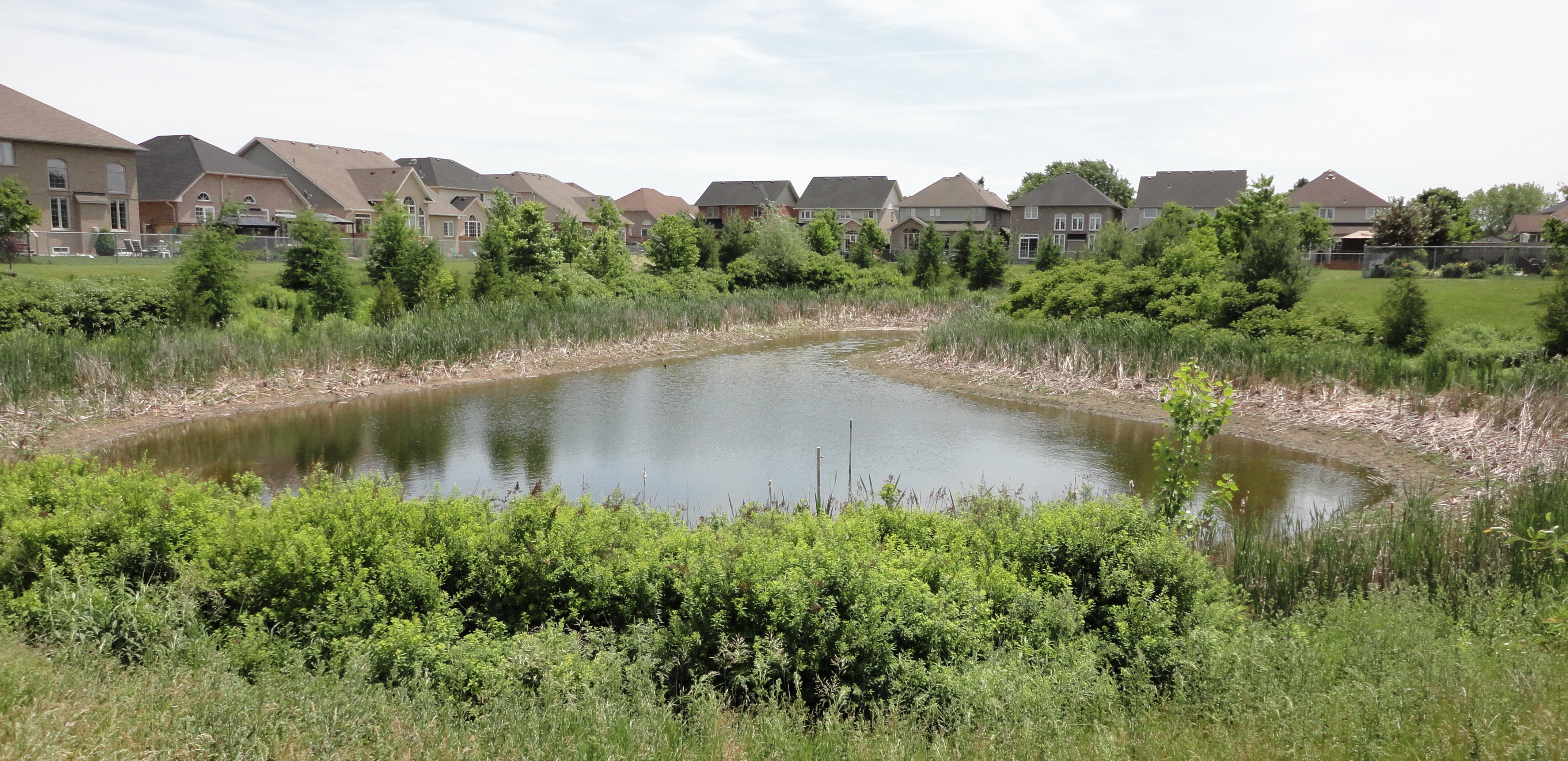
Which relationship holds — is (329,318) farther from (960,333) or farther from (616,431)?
(960,333)

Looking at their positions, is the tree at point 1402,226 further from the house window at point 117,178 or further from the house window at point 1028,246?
the house window at point 117,178

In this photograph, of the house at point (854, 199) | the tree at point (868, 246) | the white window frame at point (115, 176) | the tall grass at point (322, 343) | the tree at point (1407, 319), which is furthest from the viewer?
the house at point (854, 199)

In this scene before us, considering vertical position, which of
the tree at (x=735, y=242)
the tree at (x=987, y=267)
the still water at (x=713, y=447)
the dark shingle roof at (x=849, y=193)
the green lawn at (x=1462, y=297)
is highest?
the dark shingle roof at (x=849, y=193)

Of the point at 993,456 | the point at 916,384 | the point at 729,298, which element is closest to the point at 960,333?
the point at 916,384

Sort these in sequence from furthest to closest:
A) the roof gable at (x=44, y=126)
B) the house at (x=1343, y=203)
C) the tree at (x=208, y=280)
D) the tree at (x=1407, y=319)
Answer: the house at (x=1343, y=203)
the roof gable at (x=44, y=126)
the tree at (x=208, y=280)
the tree at (x=1407, y=319)

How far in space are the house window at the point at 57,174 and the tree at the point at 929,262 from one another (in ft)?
130

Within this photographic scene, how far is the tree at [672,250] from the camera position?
4062 cm

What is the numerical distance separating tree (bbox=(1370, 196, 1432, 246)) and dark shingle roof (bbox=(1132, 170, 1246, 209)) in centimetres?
3112

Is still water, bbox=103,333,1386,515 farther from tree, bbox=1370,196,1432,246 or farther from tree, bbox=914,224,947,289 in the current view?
tree, bbox=1370,196,1432,246

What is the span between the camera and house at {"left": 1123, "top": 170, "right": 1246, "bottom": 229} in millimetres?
76812

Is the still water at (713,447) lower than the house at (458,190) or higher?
lower

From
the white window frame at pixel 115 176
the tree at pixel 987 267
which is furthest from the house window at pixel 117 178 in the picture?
the tree at pixel 987 267

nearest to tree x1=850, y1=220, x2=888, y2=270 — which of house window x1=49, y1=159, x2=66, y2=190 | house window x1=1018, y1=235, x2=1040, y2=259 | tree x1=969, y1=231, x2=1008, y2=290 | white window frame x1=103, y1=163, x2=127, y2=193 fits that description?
tree x1=969, y1=231, x2=1008, y2=290

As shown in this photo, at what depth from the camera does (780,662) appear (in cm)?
499
